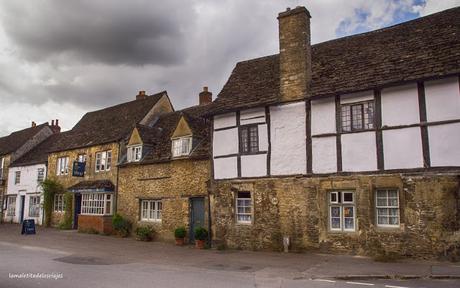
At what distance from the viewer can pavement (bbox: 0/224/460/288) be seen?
10.8 metres

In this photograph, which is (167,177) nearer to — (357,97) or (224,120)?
(224,120)

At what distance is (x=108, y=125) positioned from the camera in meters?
31.2

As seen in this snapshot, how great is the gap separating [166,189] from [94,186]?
265 inches

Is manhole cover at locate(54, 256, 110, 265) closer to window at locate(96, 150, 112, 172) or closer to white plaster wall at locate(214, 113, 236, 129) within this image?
white plaster wall at locate(214, 113, 236, 129)

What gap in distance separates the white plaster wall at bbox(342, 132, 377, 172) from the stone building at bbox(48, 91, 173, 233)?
51.7 feet

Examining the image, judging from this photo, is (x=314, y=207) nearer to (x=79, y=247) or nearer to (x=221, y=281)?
(x=221, y=281)

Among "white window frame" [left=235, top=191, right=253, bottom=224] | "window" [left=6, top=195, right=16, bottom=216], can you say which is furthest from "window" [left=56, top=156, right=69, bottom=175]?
"white window frame" [left=235, top=191, right=253, bottom=224]

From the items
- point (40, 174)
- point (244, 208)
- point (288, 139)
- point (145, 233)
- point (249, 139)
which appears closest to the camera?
point (288, 139)

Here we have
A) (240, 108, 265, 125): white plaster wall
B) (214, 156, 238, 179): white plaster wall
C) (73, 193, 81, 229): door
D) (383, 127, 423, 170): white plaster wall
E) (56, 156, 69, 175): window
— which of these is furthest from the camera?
(56, 156, 69, 175): window

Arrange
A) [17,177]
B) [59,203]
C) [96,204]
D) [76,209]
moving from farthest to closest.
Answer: [17,177] → [59,203] → [76,209] → [96,204]

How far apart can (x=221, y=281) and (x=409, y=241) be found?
7.30 meters

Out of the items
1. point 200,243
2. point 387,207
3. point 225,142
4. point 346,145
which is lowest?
point 200,243

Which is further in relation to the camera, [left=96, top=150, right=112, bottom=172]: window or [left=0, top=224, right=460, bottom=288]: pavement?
[left=96, top=150, right=112, bottom=172]: window

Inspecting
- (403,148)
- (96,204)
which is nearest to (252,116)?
(403,148)
